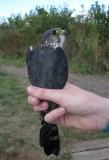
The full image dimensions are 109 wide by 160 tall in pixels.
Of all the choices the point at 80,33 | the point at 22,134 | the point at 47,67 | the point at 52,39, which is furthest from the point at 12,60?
the point at 47,67

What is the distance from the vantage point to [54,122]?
6.98 ft

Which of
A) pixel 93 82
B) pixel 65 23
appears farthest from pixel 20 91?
pixel 65 23

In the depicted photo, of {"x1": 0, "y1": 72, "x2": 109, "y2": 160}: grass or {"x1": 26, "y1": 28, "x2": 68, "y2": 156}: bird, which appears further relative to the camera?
{"x1": 0, "y1": 72, "x2": 109, "y2": 160}: grass

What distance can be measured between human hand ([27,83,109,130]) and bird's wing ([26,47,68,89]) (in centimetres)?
5

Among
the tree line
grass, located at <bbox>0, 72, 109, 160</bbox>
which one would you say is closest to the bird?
grass, located at <bbox>0, 72, 109, 160</bbox>

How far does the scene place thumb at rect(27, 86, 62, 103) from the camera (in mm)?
1924

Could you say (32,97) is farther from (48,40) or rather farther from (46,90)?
→ (48,40)

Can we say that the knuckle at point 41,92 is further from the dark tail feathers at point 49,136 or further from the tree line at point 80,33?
the tree line at point 80,33

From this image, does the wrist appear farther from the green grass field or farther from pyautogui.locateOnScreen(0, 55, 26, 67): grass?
pyautogui.locateOnScreen(0, 55, 26, 67): grass

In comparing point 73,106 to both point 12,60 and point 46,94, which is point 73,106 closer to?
point 46,94

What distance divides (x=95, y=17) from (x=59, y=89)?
35.1ft

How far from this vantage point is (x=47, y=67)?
199 centimetres

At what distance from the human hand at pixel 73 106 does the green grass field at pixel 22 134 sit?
1999 mm

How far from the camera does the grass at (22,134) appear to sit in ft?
14.4
